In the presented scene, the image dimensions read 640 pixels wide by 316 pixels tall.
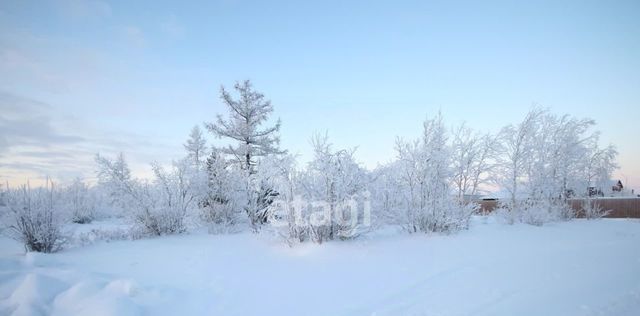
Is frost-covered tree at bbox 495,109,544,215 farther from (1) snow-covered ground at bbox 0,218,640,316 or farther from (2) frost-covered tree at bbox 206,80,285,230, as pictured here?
(2) frost-covered tree at bbox 206,80,285,230

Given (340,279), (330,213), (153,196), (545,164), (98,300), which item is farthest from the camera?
(545,164)

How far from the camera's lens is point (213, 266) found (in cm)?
683

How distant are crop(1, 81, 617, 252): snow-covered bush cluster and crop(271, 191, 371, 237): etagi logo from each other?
0.02 m

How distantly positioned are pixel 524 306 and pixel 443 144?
244 inches

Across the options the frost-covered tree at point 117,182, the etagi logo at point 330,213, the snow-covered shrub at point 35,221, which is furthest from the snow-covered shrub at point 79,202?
the etagi logo at point 330,213

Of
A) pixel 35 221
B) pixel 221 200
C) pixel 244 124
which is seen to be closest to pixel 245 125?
pixel 244 124

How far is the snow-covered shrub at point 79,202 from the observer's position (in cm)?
1703

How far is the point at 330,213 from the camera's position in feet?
26.4

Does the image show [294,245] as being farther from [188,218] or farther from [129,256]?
[188,218]

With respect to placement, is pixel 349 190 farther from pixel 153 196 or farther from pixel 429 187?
pixel 153 196

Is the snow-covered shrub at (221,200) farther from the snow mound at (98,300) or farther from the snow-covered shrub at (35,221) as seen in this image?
the snow mound at (98,300)

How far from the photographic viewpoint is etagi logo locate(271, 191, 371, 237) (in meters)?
8.00

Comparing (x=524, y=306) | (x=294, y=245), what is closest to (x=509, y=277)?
(x=524, y=306)

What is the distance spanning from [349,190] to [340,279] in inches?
111
